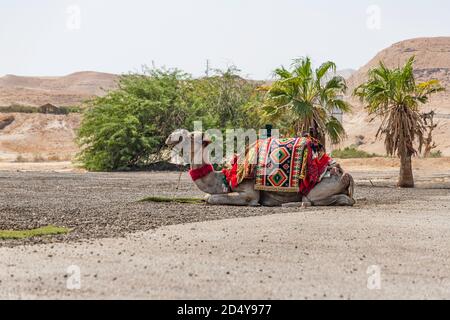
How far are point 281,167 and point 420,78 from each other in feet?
276

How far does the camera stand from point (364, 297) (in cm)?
672

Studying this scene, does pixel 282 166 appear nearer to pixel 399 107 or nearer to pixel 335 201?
pixel 335 201

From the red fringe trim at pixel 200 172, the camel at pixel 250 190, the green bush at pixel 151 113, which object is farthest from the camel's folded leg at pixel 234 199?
the green bush at pixel 151 113

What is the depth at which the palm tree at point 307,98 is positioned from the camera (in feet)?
74.9

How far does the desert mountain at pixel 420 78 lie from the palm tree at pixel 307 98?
2227 cm

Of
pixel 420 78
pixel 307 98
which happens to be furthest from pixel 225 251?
pixel 420 78

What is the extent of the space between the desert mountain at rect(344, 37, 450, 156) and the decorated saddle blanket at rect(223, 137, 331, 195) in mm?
30245

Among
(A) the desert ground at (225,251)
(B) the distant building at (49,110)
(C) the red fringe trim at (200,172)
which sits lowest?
(B) the distant building at (49,110)

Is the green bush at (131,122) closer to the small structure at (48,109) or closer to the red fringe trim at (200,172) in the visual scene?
the red fringe trim at (200,172)

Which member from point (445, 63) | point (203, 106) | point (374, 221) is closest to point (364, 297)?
point (374, 221)

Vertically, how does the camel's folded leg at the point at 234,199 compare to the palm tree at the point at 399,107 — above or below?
below

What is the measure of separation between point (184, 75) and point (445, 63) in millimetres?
70319

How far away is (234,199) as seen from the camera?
15.9 metres
